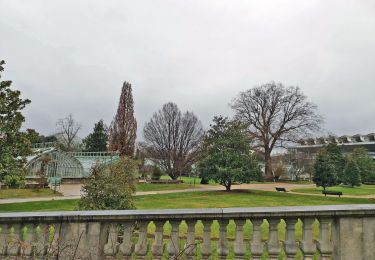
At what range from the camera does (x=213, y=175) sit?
2712 cm

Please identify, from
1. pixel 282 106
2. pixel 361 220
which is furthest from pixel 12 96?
pixel 282 106

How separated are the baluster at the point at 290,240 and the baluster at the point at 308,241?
10cm

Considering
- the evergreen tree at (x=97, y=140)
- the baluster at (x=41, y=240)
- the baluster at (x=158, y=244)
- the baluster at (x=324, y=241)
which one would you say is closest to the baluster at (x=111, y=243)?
the baluster at (x=158, y=244)

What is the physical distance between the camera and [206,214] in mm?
3840

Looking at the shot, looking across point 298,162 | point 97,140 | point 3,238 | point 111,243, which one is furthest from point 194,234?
→ point 97,140

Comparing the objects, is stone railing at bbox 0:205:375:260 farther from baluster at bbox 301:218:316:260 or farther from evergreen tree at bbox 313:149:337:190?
evergreen tree at bbox 313:149:337:190

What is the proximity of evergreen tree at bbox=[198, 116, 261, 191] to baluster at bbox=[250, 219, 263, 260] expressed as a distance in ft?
74.1

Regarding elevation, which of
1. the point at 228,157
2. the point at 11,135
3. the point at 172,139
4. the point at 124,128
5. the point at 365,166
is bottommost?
the point at 365,166

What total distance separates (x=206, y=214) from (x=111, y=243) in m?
1.23

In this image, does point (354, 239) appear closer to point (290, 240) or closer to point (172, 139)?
point (290, 240)

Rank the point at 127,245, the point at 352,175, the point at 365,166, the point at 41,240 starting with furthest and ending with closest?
the point at 365,166, the point at 352,175, the point at 41,240, the point at 127,245

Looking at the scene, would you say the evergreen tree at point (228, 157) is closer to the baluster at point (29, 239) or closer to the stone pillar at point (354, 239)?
the stone pillar at point (354, 239)

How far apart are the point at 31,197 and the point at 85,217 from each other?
2157 centimetres

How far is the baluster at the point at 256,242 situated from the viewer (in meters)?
3.71
